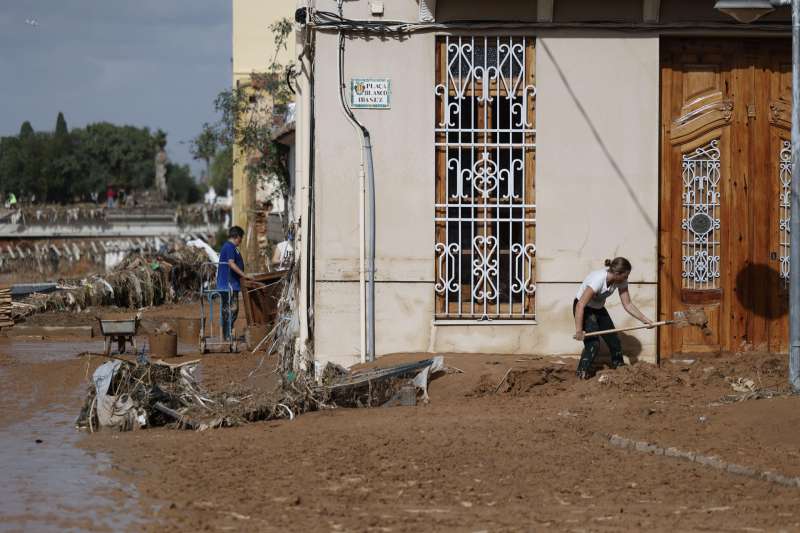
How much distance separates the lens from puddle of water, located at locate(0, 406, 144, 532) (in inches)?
273

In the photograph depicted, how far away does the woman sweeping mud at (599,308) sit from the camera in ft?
37.1

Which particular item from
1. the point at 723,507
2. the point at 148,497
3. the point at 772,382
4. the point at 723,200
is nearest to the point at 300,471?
the point at 148,497

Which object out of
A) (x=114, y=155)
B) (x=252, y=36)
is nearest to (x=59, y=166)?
(x=114, y=155)

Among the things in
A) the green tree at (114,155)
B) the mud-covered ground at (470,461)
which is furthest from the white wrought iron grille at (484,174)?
the green tree at (114,155)

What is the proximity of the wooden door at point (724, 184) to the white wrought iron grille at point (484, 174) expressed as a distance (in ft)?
4.83

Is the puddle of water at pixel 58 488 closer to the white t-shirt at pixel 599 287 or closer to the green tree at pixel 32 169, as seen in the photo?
the white t-shirt at pixel 599 287

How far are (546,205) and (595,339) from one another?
61.1 inches

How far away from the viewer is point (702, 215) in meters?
12.3

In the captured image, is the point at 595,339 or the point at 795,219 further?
the point at 595,339

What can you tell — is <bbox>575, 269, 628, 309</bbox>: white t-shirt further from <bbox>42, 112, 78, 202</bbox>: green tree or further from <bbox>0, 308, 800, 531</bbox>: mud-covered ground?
<bbox>42, 112, 78, 202</bbox>: green tree

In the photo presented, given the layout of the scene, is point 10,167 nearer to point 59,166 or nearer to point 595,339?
point 59,166

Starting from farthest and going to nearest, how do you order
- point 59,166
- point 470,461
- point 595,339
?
point 59,166 < point 595,339 < point 470,461

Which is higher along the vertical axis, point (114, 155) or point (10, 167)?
point (114, 155)

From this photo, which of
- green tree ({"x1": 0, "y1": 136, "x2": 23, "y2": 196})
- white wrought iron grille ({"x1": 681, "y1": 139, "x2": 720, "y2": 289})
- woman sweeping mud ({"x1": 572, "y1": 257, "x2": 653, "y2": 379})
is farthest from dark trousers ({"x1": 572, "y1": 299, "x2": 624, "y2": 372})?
green tree ({"x1": 0, "y1": 136, "x2": 23, "y2": 196})
